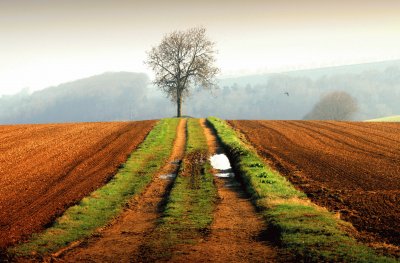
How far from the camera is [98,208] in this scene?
590 inches

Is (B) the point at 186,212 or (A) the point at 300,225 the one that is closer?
(A) the point at 300,225

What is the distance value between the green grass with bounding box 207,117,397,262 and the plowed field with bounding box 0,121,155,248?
7.46m

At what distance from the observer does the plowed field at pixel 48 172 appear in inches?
552

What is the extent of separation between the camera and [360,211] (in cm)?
1366

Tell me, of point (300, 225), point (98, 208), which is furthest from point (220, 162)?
point (300, 225)

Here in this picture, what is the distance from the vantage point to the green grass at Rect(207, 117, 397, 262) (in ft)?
32.2

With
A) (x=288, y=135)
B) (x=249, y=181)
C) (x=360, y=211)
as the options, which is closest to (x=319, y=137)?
(x=288, y=135)

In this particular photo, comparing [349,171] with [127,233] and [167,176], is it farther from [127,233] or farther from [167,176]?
[127,233]

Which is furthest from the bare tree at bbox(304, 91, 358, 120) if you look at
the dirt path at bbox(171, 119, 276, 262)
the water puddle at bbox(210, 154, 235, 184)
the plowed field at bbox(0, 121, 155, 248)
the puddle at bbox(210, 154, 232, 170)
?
the dirt path at bbox(171, 119, 276, 262)

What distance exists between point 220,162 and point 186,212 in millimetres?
9890

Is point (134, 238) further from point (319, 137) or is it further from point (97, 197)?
point (319, 137)

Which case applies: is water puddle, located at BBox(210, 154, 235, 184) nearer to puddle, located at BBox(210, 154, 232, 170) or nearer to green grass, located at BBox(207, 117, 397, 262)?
puddle, located at BBox(210, 154, 232, 170)

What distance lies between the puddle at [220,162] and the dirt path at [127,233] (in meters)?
4.29

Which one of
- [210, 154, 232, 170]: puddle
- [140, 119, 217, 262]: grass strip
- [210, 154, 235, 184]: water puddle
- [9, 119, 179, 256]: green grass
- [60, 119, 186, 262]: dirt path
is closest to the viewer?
[60, 119, 186, 262]: dirt path
